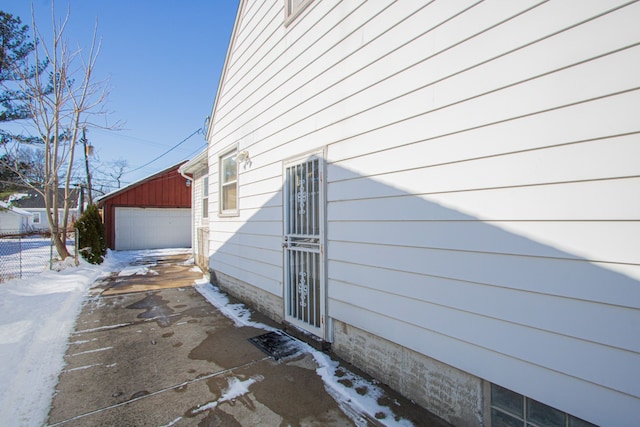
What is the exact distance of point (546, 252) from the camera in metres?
1.56

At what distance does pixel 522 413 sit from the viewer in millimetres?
1698

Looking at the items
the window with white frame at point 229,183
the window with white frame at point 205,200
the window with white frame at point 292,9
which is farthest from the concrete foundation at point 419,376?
the window with white frame at point 205,200

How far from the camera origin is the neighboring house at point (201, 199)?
8.00 meters

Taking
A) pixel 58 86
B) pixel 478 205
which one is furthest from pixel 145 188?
pixel 478 205

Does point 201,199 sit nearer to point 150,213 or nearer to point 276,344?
point 276,344

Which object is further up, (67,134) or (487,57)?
(67,134)

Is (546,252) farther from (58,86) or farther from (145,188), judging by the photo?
(145,188)

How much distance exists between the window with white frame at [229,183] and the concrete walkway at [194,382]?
7.28 feet

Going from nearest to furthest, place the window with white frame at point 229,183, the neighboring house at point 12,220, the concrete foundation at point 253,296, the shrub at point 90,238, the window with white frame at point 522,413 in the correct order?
1. the window with white frame at point 522,413
2. the concrete foundation at point 253,296
3. the window with white frame at point 229,183
4. the shrub at point 90,238
5. the neighboring house at point 12,220

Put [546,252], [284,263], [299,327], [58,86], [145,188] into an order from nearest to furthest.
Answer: [546,252]
[299,327]
[284,263]
[58,86]
[145,188]

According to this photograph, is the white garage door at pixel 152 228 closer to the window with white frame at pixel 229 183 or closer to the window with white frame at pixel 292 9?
the window with white frame at pixel 229 183

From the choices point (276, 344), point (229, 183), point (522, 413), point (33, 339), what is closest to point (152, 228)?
point (229, 183)

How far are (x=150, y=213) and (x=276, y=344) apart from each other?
588 inches

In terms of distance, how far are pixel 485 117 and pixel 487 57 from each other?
14.8 inches
